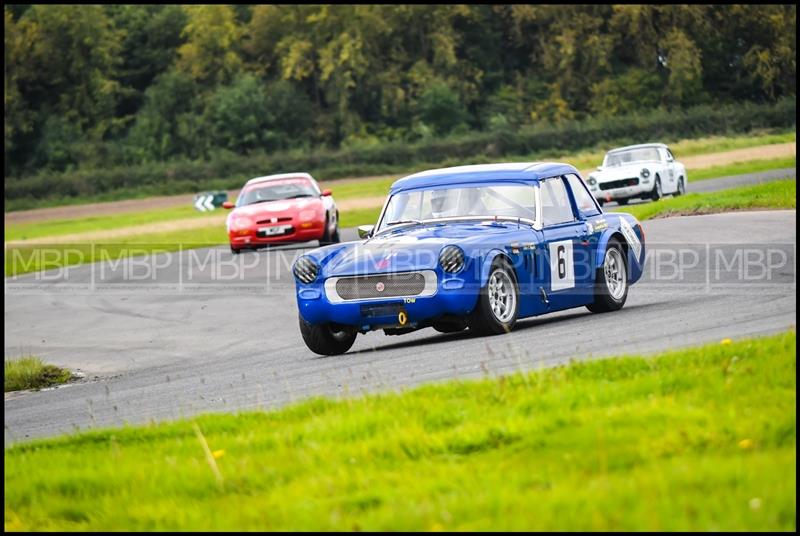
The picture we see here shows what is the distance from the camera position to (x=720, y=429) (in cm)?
628

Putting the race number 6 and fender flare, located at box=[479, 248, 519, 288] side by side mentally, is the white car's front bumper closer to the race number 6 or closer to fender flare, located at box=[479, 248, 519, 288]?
the race number 6

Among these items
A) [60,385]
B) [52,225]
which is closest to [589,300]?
[60,385]

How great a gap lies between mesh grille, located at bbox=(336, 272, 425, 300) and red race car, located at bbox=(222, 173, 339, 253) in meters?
16.0

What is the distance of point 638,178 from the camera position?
1346 inches

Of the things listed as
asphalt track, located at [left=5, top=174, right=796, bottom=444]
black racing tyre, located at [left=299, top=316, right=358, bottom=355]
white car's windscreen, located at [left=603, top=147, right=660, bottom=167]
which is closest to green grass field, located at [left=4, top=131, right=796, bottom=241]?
white car's windscreen, located at [left=603, top=147, right=660, bottom=167]

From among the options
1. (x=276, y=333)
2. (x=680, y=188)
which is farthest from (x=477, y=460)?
(x=680, y=188)

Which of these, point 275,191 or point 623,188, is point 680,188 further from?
point 275,191

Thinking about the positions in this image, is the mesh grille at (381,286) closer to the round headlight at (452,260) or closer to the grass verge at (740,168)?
the round headlight at (452,260)

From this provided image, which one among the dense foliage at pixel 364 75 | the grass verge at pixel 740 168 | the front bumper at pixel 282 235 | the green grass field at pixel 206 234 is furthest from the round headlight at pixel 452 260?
the dense foliage at pixel 364 75

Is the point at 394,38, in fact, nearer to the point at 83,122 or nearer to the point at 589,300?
the point at 83,122

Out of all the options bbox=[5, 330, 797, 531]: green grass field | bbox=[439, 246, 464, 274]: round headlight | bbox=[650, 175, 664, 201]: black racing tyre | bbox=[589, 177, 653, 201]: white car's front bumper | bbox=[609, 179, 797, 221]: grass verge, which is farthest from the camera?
bbox=[650, 175, 664, 201]: black racing tyre

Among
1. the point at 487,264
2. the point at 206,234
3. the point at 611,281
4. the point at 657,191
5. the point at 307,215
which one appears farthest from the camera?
the point at 206,234

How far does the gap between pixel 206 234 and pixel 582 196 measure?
28.6 metres

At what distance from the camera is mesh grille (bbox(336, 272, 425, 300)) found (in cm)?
1166
